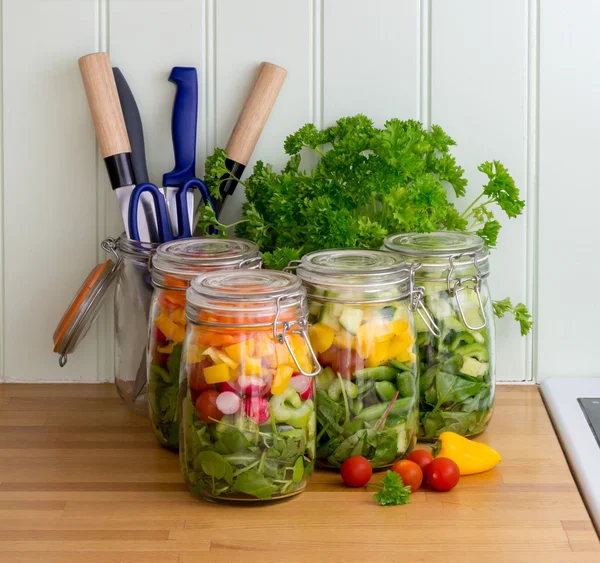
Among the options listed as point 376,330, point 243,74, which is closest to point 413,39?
point 243,74

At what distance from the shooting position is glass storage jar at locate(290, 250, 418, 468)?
3.46 feet

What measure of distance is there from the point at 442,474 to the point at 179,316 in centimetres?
39

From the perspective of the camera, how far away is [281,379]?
97 centimetres

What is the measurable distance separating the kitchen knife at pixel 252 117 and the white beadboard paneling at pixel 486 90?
25 centimetres

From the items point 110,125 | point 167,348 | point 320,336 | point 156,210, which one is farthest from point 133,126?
point 320,336

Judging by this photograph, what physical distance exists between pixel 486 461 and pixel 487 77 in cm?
61

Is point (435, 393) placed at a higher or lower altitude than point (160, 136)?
lower

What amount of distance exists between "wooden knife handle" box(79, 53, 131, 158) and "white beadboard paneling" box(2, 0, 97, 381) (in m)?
0.06

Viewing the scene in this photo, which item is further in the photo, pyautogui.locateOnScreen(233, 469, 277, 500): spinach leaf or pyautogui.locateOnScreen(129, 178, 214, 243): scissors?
pyautogui.locateOnScreen(129, 178, 214, 243): scissors

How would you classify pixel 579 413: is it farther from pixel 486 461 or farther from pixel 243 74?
pixel 243 74

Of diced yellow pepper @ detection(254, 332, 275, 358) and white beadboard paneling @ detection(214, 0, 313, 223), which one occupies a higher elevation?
white beadboard paneling @ detection(214, 0, 313, 223)

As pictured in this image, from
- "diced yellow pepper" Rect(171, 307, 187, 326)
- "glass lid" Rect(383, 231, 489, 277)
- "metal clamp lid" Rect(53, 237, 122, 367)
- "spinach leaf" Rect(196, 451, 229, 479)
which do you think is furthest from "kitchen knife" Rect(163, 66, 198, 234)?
"spinach leaf" Rect(196, 451, 229, 479)

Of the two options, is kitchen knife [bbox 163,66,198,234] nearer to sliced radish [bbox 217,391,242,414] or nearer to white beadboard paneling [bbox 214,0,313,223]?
white beadboard paneling [bbox 214,0,313,223]

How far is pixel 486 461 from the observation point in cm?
109
